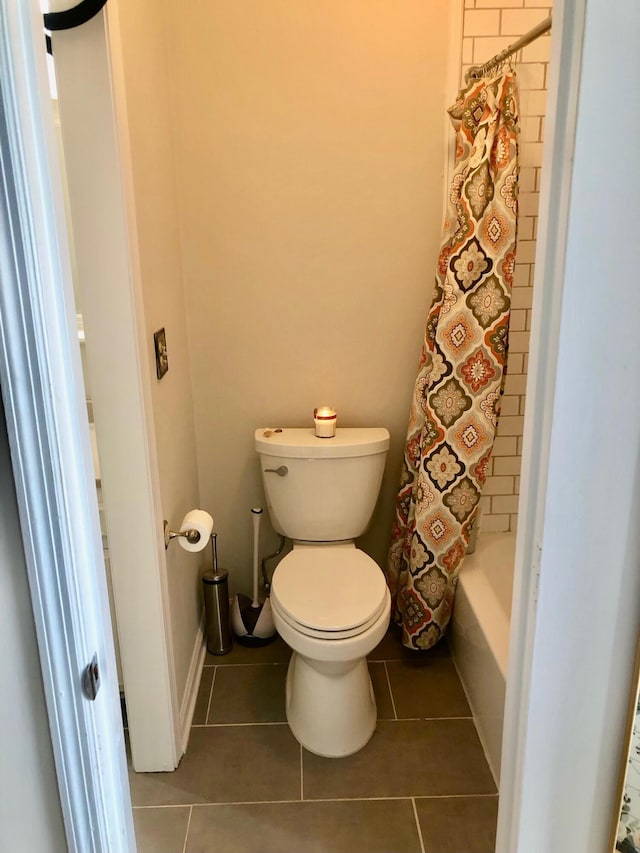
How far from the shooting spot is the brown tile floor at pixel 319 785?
1.73 metres

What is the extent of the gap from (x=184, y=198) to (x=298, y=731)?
1.73m

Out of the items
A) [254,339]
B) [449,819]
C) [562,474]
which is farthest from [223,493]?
[562,474]

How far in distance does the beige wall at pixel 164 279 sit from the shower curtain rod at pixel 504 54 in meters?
0.95

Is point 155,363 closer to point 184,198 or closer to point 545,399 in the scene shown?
point 184,198

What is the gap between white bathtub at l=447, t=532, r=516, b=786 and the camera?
6.31ft

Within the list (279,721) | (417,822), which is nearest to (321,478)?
(279,721)

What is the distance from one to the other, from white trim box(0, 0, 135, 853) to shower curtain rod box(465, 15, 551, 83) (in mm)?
1364

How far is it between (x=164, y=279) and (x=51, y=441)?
1302 millimetres

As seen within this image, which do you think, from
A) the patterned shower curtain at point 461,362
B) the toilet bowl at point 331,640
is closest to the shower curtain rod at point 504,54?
the patterned shower curtain at point 461,362

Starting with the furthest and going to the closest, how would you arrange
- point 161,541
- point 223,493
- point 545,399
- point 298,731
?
point 223,493 → point 298,731 → point 161,541 → point 545,399

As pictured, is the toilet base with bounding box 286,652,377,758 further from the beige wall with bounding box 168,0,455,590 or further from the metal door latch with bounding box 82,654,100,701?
the metal door latch with bounding box 82,654,100,701

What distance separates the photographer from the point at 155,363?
5.93ft

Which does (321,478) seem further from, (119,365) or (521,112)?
(521,112)

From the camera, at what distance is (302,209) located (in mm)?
2297
